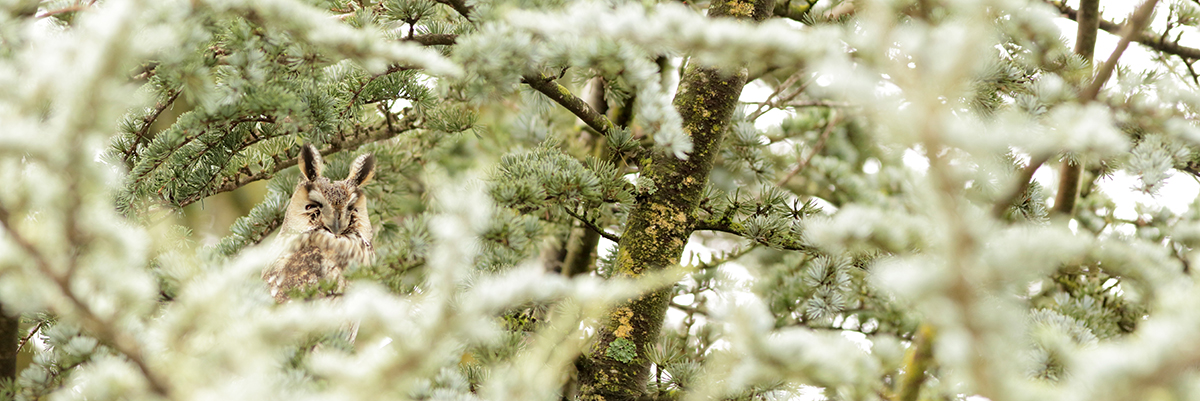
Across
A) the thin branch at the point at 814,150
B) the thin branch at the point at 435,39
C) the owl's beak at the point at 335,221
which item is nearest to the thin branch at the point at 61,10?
the thin branch at the point at 435,39

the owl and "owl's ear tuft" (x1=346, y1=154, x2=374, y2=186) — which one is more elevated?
"owl's ear tuft" (x1=346, y1=154, x2=374, y2=186)

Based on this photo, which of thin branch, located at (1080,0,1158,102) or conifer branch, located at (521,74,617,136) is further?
conifer branch, located at (521,74,617,136)

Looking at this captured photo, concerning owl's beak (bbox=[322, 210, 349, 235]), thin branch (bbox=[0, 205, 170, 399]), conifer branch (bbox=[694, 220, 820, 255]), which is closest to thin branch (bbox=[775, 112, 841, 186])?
conifer branch (bbox=[694, 220, 820, 255])

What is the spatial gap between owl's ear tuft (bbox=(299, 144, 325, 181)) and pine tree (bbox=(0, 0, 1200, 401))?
89mm

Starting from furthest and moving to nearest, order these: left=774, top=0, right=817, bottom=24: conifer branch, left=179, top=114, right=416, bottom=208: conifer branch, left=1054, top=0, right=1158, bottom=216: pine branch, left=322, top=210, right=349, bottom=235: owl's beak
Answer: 1. left=322, top=210, right=349, bottom=235: owl's beak
2. left=774, top=0, right=817, bottom=24: conifer branch
3. left=179, top=114, right=416, bottom=208: conifer branch
4. left=1054, top=0, right=1158, bottom=216: pine branch

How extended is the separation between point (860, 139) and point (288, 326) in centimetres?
343

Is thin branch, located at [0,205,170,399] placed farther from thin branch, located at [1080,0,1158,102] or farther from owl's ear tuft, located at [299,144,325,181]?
thin branch, located at [1080,0,1158,102]

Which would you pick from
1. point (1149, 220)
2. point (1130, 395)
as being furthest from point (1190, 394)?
point (1149, 220)

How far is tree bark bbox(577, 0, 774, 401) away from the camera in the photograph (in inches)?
70.1

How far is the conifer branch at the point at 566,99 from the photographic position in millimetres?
1718

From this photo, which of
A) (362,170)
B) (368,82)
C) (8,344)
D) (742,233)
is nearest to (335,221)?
(362,170)

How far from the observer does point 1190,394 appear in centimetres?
76

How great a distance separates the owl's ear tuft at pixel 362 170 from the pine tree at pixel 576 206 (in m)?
0.05

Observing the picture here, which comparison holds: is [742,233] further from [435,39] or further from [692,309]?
[435,39]
